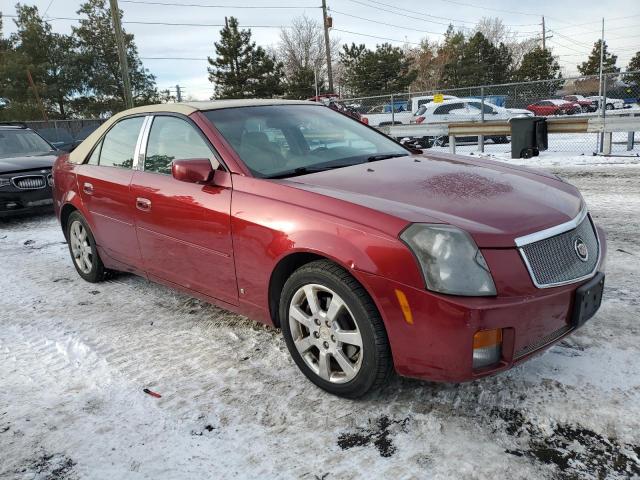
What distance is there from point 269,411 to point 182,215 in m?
1.40

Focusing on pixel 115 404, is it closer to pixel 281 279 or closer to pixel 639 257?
pixel 281 279

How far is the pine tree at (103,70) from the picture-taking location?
1633 inches

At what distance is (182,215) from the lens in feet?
10.9

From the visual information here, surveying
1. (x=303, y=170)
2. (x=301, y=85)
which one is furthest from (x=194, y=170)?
(x=301, y=85)

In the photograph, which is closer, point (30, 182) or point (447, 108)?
point (30, 182)

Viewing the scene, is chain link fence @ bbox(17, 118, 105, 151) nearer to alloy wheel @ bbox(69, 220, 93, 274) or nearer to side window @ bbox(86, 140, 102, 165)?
alloy wheel @ bbox(69, 220, 93, 274)

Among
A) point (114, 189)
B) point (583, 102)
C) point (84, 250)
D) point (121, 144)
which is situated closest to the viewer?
point (114, 189)

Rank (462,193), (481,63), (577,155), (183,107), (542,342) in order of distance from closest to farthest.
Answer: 1. (542,342)
2. (462,193)
3. (183,107)
4. (577,155)
5. (481,63)

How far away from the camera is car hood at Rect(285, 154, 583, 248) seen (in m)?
2.36

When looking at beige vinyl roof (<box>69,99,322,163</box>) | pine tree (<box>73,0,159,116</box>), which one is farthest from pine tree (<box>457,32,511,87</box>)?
beige vinyl roof (<box>69,99,322,163</box>)

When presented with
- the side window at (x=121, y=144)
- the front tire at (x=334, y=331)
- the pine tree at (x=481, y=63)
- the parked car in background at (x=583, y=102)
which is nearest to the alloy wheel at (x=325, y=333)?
the front tire at (x=334, y=331)

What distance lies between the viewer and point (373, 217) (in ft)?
7.82

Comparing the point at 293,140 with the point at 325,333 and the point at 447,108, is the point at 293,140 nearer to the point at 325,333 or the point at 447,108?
the point at 325,333

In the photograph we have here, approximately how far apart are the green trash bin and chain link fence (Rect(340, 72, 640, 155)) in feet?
8.19
